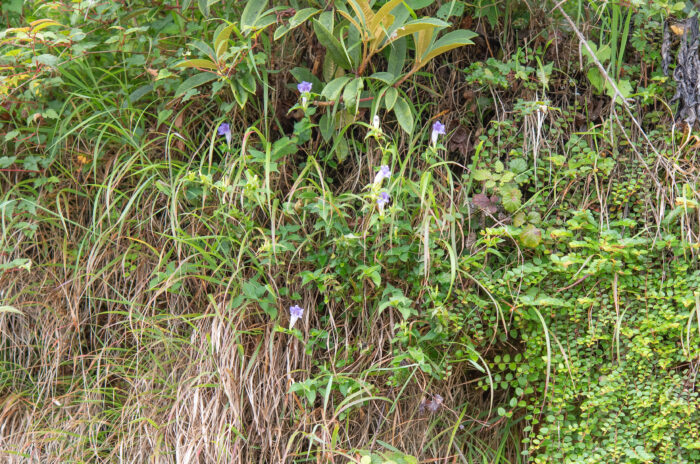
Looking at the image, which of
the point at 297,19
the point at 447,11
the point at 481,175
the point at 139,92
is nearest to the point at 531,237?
the point at 481,175

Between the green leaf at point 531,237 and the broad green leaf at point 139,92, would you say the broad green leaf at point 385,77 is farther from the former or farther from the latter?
the broad green leaf at point 139,92

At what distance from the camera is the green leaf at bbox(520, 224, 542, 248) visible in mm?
1878

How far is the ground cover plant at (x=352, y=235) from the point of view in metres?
1.82

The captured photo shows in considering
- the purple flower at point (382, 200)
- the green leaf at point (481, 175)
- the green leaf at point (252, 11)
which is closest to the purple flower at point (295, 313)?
the purple flower at point (382, 200)

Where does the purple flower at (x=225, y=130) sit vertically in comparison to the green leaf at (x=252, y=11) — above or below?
below

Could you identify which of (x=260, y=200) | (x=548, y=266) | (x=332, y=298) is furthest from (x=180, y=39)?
(x=548, y=266)

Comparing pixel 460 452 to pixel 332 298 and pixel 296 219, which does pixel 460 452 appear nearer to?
pixel 332 298

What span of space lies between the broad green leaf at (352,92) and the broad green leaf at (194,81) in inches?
17.4

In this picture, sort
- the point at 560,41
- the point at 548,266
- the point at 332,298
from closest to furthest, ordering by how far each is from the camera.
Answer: the point at 548,266
the point at 332,298
the point at 560,41

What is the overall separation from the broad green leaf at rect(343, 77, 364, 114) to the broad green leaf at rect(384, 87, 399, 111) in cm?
9

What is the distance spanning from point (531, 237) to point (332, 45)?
2.79ft

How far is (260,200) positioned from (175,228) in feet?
1.06

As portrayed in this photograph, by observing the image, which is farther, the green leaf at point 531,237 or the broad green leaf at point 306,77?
the broad green leaf at point 306,77

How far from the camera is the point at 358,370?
77.7 inches
